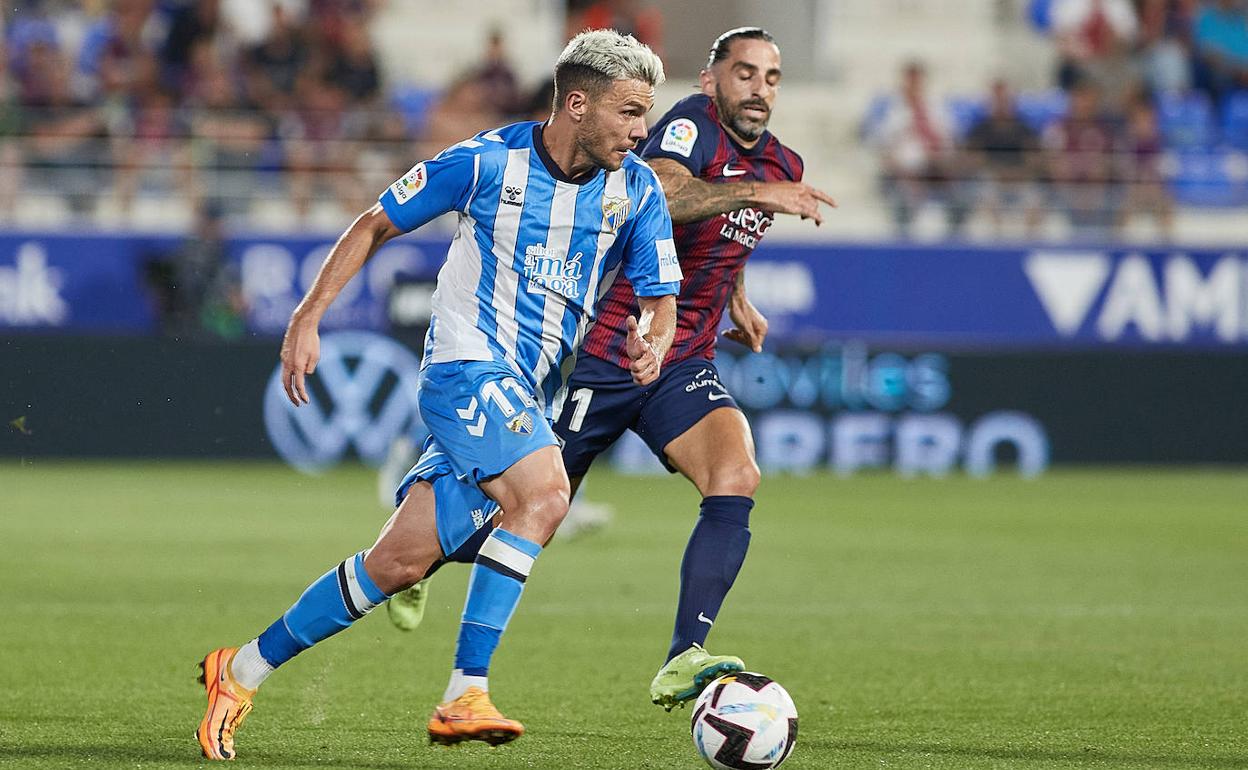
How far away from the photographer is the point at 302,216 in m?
18.0

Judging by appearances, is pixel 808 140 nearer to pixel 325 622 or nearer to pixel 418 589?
pixel 418 589

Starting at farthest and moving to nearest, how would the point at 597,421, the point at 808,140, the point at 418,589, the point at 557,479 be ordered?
the point at 808,140 < the point at 418,589 < the point at 597,421 < the point at 557,479

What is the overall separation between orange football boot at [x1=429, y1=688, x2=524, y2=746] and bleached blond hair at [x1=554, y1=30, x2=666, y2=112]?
1706mm

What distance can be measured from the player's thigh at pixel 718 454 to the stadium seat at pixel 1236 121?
1526 cm

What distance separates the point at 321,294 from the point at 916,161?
1455 centimetres

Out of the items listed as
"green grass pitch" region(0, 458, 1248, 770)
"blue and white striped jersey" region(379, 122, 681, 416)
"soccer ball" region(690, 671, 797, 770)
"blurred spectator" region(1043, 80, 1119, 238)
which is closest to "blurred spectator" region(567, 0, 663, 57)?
"blurred spectator" region(1043, 80, 1119, 238)

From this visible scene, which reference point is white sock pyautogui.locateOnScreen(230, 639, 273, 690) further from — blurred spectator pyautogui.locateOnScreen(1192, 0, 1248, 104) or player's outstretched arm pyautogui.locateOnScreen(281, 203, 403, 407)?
blurred spectator pyautogui.locateOnScreen(1192, 0, 1248, 104)

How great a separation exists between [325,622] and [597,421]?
1387mm

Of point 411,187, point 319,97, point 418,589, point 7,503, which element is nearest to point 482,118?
point 319,97

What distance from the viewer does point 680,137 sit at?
6.29m

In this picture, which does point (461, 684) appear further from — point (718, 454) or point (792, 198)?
point (792, 198)

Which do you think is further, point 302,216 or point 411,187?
point 302,216

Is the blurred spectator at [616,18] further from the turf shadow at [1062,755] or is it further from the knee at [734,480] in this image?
the turf shadow at [1062,755]

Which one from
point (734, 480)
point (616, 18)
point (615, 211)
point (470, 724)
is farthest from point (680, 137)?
point (616, 18)
